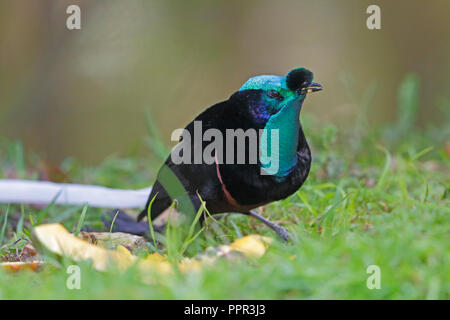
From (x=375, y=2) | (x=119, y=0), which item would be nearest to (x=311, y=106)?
(x=375, y=2)

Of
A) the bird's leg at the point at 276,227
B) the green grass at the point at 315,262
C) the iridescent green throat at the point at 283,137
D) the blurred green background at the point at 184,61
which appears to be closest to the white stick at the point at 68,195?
the green grass at the point at 315,262

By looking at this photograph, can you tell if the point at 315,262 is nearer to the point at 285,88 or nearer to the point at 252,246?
the point at 252,246

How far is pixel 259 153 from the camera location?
2193mm

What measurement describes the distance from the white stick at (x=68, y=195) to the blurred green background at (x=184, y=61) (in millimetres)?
2679

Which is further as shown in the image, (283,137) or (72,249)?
(283,137)

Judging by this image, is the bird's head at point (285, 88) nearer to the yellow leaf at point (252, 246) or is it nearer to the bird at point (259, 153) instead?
the bird at point (259, 153)

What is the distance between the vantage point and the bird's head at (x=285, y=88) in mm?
2117

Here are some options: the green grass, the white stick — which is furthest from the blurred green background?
the green grass

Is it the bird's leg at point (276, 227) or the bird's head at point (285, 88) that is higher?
the bird's head at point (285, 88)

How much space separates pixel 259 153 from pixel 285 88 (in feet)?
0.86

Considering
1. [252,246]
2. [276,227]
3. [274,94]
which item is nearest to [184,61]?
[276,227]

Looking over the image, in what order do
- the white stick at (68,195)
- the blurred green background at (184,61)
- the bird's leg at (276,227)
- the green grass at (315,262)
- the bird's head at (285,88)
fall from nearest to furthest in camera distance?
the green grass at (315,262), the bird's head at (285,88), the bird's leg at (276,227), the white stick at (68,195), the blurred green background at (184,61)

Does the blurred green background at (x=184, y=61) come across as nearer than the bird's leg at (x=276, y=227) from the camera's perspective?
No

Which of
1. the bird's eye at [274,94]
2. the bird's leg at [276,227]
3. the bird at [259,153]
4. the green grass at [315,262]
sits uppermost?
the bird's eye at [274,94]
